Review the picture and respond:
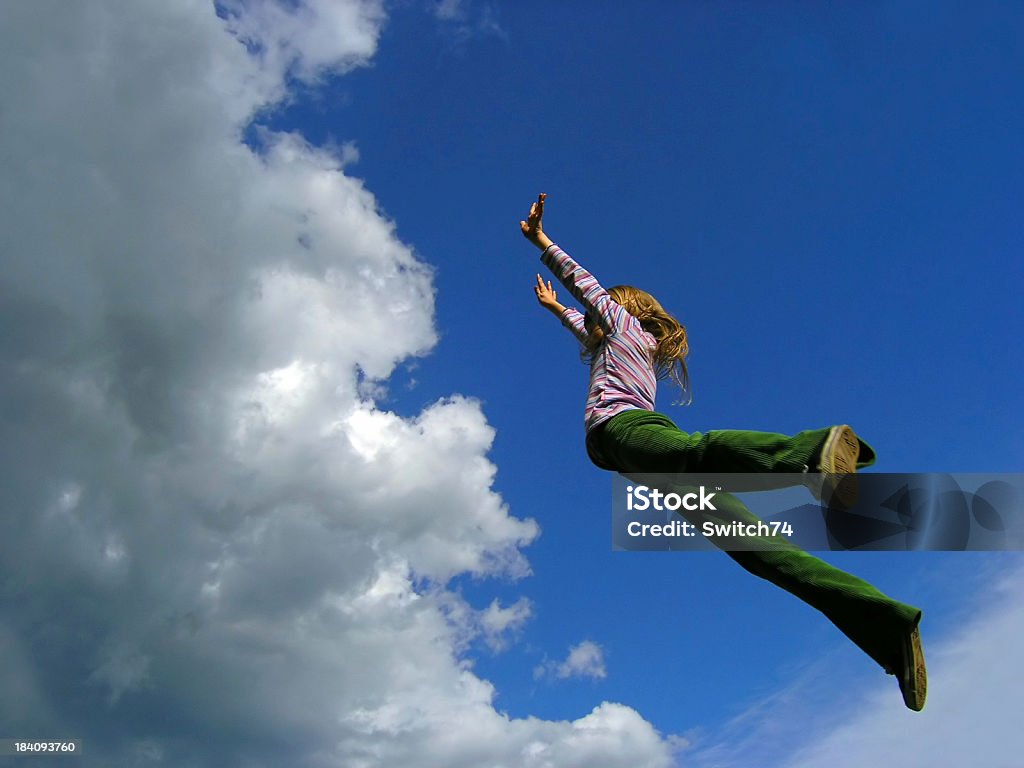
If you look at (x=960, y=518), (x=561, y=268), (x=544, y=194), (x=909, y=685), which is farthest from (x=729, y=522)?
(x=544, y=194)

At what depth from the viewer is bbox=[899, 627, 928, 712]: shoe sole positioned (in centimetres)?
521

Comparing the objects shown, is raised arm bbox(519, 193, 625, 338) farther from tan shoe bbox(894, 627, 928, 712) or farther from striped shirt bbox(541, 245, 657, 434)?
tan shoe bbox(894, 627, 928, 712)

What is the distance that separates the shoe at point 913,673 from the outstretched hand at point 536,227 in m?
3.87

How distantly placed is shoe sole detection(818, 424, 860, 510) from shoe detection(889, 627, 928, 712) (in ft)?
2.80

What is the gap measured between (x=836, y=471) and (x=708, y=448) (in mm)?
822

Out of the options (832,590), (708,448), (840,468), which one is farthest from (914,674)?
(708,448)

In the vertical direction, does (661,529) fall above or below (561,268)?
below

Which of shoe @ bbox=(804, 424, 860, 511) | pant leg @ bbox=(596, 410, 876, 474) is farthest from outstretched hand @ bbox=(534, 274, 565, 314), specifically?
shoe @ bbox=(804, 424, 860, 511)

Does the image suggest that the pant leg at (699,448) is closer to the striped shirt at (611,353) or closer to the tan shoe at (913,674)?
the striped shirt at (611,353)

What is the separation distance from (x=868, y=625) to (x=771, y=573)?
2.09 ft

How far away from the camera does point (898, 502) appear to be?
5.95m

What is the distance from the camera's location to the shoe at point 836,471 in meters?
5.06

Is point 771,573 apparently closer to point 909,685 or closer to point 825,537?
point 825,537

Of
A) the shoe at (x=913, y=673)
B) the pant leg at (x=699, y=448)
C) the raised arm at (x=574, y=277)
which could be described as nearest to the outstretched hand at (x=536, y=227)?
the raised arm at (x=574, y=277)
